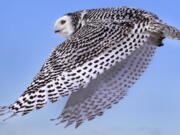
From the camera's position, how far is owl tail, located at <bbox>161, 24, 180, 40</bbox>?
6996 mm

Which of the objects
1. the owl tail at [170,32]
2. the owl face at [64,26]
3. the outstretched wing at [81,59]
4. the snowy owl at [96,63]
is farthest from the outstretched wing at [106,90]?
the owl face at [64,26]

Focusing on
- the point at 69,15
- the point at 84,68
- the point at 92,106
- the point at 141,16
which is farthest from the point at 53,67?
the point at 69,15

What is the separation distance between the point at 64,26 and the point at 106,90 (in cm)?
158

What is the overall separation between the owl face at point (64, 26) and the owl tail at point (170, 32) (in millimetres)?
1582

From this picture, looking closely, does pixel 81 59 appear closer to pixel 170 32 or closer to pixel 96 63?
pixel 96 63

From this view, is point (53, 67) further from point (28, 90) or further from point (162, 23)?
point (162, 23)

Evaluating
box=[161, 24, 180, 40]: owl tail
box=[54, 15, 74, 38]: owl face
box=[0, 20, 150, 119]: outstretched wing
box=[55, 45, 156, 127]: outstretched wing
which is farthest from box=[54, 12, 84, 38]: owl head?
box=[161, 24, 180, 40]: owl tail

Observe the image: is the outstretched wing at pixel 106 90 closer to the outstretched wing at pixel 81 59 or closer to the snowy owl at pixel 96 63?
the snowy owl at pixel 96 63

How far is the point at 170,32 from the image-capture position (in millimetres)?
7043

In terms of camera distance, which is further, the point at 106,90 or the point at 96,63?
the point at 106,90

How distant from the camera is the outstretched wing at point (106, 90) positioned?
673 cm

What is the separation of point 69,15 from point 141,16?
1583 mm

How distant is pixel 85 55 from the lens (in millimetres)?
6266

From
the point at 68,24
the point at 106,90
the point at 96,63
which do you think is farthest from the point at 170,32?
the point at 68,24
